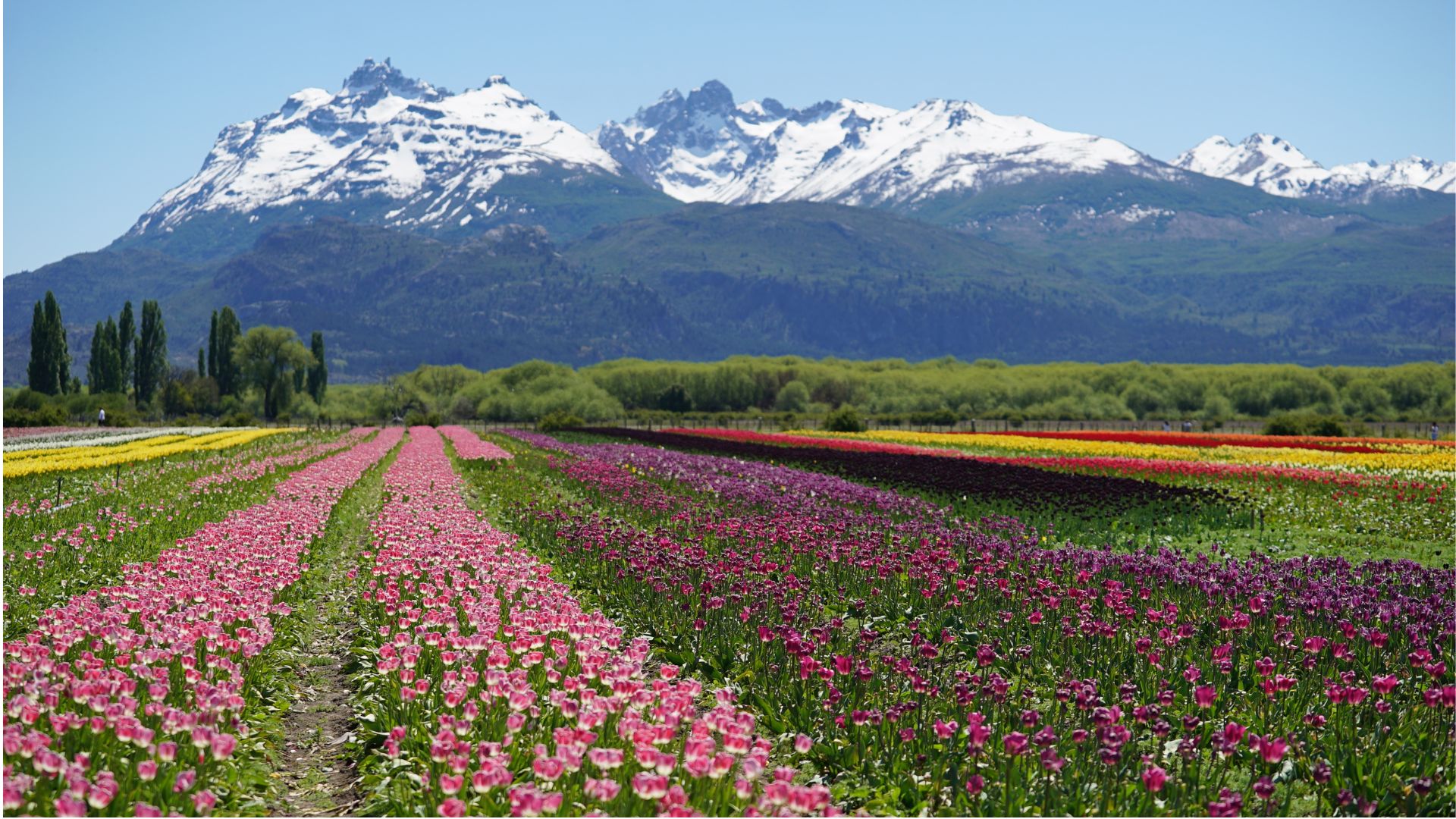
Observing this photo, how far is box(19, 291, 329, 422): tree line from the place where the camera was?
81688 mm

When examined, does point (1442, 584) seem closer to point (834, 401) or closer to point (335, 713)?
point (335, 713)

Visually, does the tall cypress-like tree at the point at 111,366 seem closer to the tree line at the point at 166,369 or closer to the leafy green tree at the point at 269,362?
the tree line at the point at 166,369

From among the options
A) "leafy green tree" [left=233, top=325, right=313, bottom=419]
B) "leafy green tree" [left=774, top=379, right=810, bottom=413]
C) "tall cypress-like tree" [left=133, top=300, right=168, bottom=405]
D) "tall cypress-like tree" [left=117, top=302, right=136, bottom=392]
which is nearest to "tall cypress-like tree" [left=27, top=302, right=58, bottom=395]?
"tall cypress-like tree" [left=117, top=302, right=136, bottom=392]

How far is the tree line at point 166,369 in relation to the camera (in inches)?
3216

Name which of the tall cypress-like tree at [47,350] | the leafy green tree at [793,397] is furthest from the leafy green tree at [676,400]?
the tall cypress-like tree at [47,350]

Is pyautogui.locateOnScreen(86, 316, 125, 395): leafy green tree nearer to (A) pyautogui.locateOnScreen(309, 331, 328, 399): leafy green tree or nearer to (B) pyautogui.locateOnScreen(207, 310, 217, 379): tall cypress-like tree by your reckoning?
(B) pyautogui.locateOnScreen(207, 310, 217, 379): tall cypress-like tree

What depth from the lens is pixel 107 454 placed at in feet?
107

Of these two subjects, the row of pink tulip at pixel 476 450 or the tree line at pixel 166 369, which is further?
the tree line at pixel 166 369

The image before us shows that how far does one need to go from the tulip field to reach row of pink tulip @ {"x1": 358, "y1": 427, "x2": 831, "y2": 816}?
0.03 metres

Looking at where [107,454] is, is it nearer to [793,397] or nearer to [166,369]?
[166,369]

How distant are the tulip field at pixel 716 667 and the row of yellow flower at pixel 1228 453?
54.3ft

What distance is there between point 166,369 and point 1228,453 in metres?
101

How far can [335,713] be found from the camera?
8.80 m

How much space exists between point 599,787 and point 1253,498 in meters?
20.6
